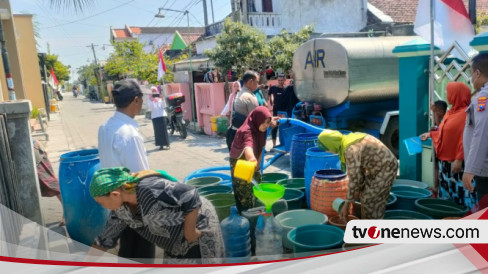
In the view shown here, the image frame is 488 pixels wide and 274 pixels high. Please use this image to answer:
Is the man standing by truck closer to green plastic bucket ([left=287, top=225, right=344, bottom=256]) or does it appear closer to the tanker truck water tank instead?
green plastic bucket ([left=287, top=225, right=344, bottom=256])

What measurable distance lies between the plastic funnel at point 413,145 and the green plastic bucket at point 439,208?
39.0 inches

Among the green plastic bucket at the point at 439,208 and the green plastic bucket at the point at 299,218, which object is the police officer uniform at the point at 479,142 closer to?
the green plastic bucket at the point at 439,208

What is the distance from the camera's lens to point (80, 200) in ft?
11.0

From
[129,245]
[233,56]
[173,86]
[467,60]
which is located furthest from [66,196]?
[173,86]

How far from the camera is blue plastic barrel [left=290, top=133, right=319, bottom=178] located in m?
4.20

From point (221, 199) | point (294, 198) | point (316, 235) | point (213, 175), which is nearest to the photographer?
point (316, 235)

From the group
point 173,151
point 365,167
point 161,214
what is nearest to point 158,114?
point 173,151

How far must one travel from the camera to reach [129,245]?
2.05m

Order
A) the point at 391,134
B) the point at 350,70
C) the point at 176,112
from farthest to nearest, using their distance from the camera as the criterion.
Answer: the point at 176,112 → the point at 391,134 → the point at 350,70

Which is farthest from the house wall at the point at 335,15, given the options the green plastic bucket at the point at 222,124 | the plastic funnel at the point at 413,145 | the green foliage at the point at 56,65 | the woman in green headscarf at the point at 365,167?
the woman in green headscarf at the point at 365,167

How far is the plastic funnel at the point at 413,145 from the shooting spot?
12.9 ft

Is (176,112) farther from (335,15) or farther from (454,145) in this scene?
(454,145)

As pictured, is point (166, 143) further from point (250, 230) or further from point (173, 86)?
point (250, 230)

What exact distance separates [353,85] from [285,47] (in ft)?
11.5
